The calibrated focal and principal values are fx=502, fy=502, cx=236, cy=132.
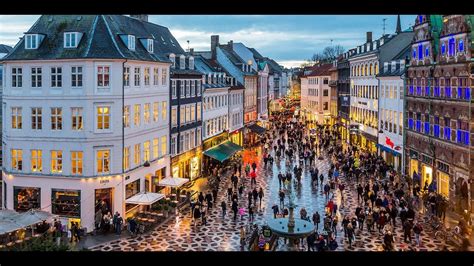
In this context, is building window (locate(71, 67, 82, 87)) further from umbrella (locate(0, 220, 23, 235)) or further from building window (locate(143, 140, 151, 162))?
umbrella (locate(0, 220, 23, 235))

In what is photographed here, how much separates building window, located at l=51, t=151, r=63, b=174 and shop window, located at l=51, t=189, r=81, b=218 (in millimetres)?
964

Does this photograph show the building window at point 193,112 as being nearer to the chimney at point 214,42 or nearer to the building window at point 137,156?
the building window at point 137,156

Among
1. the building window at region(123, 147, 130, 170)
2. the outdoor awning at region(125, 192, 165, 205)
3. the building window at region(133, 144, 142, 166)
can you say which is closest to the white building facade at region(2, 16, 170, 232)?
the building window at region(123, 147, 130, 170)

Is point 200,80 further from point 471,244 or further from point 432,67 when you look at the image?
point 471,244

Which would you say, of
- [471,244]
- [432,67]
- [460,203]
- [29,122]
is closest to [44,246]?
[29,122]

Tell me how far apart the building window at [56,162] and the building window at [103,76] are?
12.7 ft

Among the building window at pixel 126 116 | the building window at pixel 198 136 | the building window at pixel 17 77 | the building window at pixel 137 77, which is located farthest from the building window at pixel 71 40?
the building window at pixel 198 136

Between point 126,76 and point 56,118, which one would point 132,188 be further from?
point 126,76

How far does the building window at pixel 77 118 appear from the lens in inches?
957

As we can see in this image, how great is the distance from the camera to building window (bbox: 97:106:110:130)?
2461cm

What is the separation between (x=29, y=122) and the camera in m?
24.7

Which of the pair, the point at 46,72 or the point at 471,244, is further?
the point at 46,72
